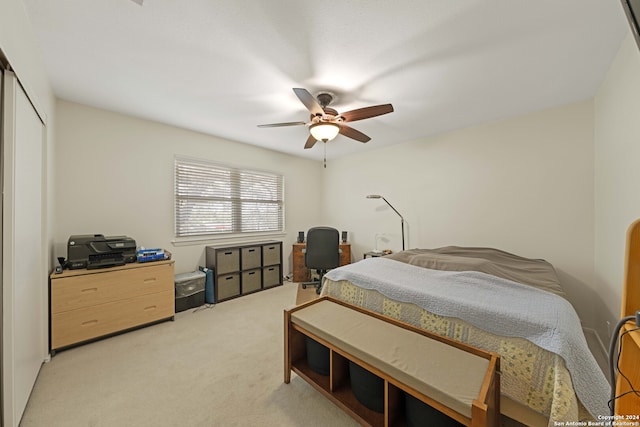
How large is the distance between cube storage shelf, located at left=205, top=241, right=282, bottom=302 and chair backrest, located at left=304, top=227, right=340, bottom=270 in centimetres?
91

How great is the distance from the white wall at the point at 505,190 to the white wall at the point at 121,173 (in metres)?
2.87

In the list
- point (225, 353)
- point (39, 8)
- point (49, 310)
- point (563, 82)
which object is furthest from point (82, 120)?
point (563, 82)

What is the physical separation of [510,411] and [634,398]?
77cm

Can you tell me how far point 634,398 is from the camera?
72cm

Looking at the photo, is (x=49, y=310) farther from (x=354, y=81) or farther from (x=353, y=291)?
(x=354, y=81)

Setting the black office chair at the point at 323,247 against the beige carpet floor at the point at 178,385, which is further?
the black office chair at the point at 323,247

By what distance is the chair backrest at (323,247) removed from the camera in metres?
3.37

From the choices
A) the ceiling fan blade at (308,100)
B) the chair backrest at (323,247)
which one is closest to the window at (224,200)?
the chair backrest at (323,247)

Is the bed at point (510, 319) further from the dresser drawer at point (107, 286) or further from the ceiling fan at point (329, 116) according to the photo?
the dresser drawer at point (107, 286)

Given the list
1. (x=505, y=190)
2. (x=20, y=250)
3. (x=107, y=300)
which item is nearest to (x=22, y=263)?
(x=20, y=250)

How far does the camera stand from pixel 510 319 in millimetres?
1307

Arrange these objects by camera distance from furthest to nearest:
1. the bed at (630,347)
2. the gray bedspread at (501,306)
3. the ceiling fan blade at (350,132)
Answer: the ceiling fan blade at (350,132), the gray bedspread at (501,306), the bed at (630,347)

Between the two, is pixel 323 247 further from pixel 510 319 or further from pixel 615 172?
pixel 615 172

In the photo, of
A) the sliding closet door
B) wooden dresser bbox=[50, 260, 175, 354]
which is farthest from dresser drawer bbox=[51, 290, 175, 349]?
the sliding closet door
